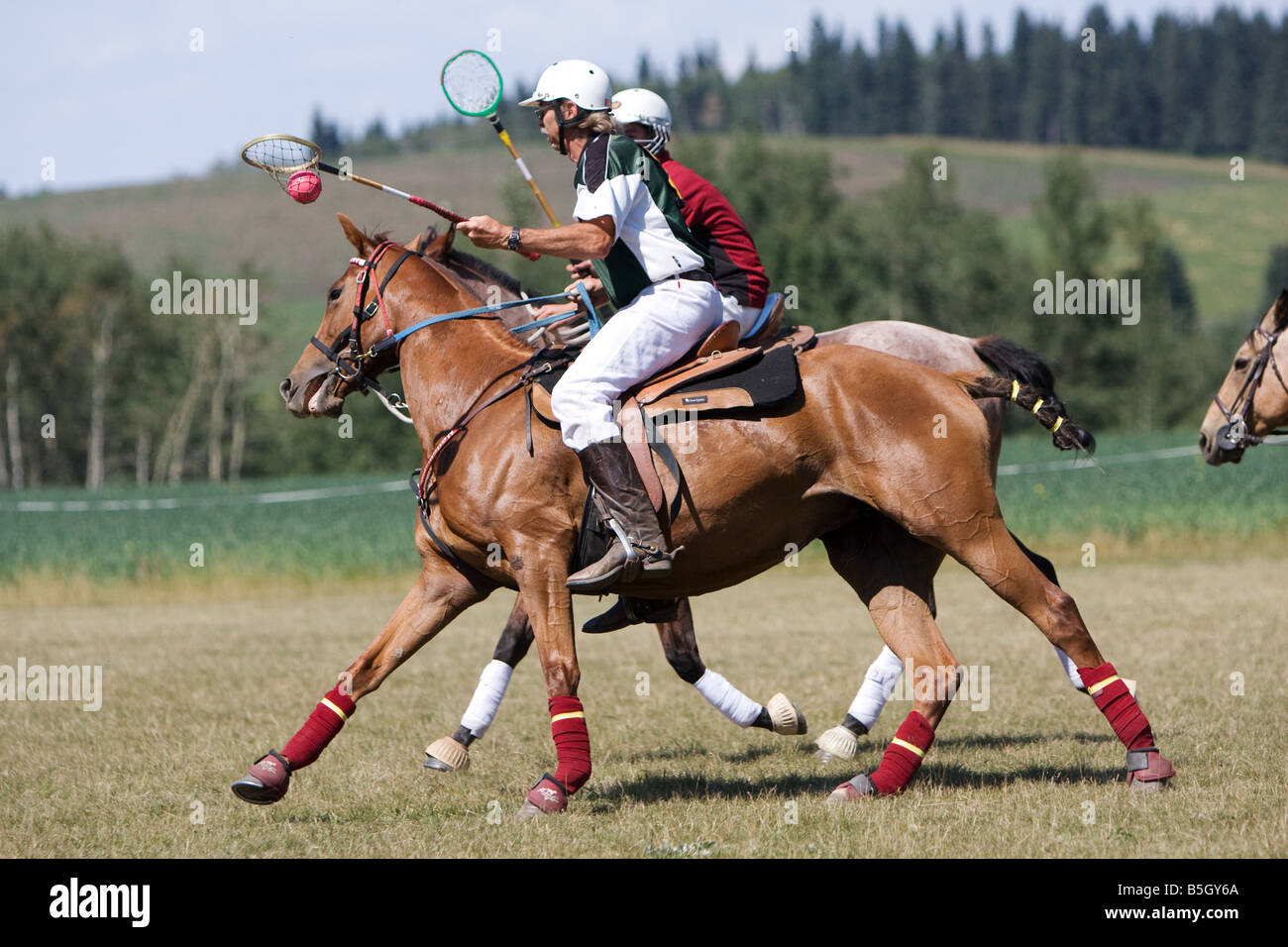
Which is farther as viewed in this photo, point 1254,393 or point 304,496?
point 304,496

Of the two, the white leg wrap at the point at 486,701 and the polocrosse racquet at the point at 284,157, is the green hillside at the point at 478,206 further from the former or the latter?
the polocrosse racquet at the point at 284,157

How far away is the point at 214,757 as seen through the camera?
8477 millimetres

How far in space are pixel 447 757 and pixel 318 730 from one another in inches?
55.8

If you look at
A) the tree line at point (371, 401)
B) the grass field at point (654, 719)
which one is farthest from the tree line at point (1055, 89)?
the grass field at point (654, 719)

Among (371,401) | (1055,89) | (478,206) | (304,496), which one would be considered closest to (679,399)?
(304,496)

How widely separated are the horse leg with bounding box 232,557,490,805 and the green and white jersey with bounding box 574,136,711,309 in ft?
5.66

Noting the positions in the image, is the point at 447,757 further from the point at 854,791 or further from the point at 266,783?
the point at 854,791

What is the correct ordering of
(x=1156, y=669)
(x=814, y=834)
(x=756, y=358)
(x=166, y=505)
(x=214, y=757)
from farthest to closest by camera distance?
1. (x=166, y=505)
2. (x=1156, y=669)
3. (x=214, y=757)
4. (x=756, y=358)
5. (x=814, y=834)

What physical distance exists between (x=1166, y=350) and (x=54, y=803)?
187ft

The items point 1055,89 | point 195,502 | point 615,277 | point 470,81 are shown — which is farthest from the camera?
point 1055,89

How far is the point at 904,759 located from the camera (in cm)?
673

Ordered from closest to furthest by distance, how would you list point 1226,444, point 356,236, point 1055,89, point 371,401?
point 356,236 < point 1226,444 < point 371,401 < point 1055,89
